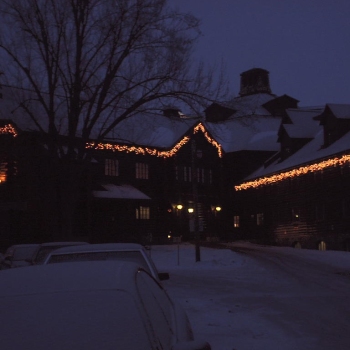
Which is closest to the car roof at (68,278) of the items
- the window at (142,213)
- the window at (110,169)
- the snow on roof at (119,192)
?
the snow on roof at (119,192)

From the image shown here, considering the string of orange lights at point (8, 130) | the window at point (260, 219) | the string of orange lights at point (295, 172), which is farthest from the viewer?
the window at point (260, 219)

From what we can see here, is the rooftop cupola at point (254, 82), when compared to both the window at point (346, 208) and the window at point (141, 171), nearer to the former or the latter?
the window at point (141, 171)

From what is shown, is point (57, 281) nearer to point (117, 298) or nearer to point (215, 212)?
point (117, 298)

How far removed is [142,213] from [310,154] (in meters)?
13.2

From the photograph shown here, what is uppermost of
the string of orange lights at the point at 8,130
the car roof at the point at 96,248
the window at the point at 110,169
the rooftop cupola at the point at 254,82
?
the rooftop cupola at the point at 254,82

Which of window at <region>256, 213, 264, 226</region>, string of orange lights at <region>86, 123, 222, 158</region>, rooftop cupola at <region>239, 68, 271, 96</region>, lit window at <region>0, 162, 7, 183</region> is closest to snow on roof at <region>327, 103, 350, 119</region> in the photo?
window at <region>256, 213, 264, 226</region>

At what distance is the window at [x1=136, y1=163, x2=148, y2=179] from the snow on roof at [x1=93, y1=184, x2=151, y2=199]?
1.96 m

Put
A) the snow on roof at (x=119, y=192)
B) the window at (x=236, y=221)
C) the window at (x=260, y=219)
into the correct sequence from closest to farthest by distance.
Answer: the snow on roof at (x=119, y=192) → the window at (x=260, y=219) → the window at (x=236, y=221)

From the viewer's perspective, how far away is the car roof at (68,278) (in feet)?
12.2

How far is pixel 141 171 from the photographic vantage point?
44344 mm

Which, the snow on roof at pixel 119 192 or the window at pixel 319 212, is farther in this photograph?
the snow on roof at pixel 119 192

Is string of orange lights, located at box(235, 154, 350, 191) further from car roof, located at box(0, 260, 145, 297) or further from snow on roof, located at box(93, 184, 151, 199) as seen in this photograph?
car roof, located at box(0, 260, 145, 297)

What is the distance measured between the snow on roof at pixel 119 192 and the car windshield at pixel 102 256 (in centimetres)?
2893

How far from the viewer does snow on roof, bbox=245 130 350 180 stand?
113 ft
